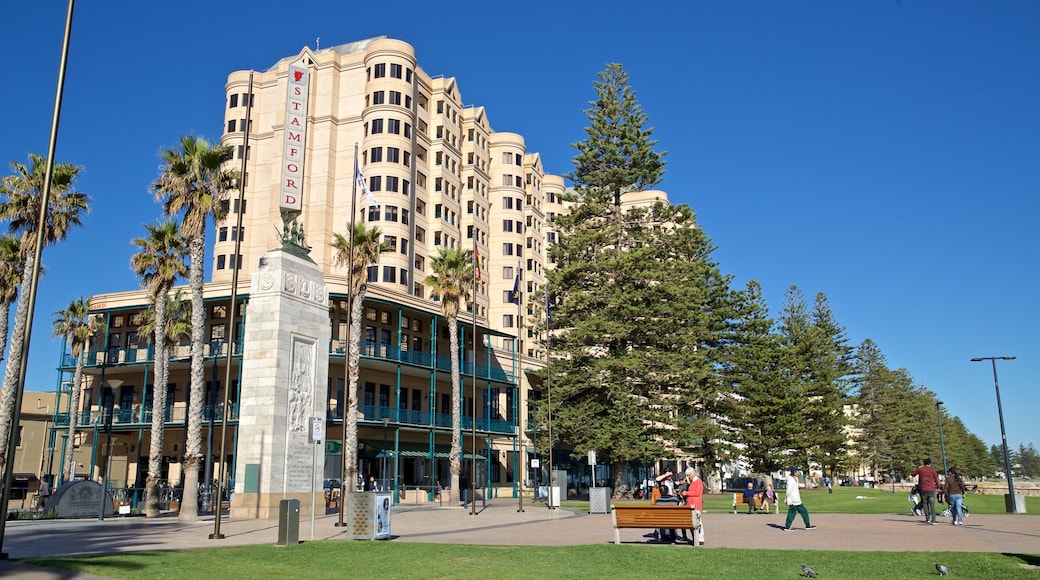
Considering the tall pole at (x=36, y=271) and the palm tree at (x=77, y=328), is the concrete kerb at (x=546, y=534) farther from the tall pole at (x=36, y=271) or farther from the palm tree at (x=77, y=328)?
the palm tree at (x=77, y=328)

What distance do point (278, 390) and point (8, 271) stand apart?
12.4 metres

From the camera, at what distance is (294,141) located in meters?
29.9

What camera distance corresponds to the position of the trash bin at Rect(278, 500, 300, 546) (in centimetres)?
1647

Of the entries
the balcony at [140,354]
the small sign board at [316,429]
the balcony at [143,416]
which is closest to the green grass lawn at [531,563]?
the small sign board at [316,429]

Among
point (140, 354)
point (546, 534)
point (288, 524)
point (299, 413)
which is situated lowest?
point (546, 534)

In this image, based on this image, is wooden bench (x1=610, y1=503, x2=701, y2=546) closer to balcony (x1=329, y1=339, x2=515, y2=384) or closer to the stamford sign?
the stamford sign

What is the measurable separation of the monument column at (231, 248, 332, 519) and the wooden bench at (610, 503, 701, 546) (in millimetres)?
13076

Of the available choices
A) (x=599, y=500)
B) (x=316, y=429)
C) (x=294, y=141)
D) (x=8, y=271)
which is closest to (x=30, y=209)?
(x=8, y=271)

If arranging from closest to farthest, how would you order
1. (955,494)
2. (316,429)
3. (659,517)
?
(659,517) < (316,429) < (955,494)

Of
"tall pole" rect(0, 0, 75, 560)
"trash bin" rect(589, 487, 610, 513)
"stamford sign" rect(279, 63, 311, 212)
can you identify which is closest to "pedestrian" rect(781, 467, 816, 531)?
"trash bin" rect(589, 487, 610, 513)

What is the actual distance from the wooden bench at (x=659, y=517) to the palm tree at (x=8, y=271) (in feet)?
83.8

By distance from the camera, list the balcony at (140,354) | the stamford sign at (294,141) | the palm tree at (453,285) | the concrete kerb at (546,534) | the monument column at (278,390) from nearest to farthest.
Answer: the concrete kerb at (546,534)
the monument column at (278,390)
the stamford sign at (294,141)
the palm tree at (453,285)
the balcony at (140,354)

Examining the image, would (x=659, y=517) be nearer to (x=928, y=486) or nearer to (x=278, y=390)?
(x=928, y=486)

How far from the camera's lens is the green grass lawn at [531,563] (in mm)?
11484
